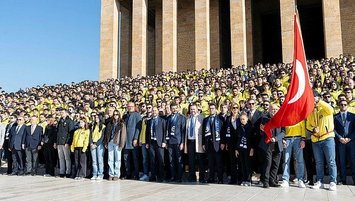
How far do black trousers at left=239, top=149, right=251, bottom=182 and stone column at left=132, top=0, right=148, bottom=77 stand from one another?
75.4 ft

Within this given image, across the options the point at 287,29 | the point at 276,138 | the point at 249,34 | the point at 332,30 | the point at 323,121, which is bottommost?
the point at 276,138

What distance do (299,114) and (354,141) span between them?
7.15ft

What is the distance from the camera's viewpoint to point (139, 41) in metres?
31.1

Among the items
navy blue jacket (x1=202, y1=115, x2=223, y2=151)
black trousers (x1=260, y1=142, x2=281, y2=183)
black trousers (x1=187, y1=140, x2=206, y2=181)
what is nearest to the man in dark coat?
black trousers (x1=187, y1=140, x2=206, y2=181)

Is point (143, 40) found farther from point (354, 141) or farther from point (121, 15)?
point (354, 141)

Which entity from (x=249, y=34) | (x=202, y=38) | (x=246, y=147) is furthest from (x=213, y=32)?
(x=246, y=147)

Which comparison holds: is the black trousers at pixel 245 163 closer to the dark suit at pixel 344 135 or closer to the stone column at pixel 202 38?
the dark suit at pixel 344 135

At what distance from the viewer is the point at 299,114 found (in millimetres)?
7141

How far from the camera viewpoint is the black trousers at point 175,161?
30.3 feet

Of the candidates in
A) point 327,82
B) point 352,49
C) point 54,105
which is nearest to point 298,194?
point 327,82

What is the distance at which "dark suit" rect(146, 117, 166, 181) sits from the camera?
31.2 feet

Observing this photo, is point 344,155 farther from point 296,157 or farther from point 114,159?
point 114,159

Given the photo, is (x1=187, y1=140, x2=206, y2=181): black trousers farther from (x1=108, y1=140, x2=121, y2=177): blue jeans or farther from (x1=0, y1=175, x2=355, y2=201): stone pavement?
(x1=108, y1=140, x2=121, y2=177): blue jeans

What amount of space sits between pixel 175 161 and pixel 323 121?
4.00 m
